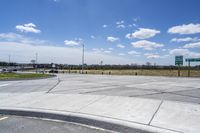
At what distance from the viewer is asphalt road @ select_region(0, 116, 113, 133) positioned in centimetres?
650

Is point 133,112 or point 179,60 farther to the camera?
point 179,60

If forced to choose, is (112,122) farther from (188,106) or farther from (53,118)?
(188,106)

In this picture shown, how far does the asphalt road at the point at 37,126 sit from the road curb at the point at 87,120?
30 centimetres

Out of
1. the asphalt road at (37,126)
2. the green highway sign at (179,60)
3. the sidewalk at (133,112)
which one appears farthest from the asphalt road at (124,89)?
the green highway sign at (179,60)

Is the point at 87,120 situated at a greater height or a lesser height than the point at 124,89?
lesser

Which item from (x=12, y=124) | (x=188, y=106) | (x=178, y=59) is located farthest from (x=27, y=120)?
(x=178, y=59)

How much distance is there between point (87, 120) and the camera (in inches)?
289

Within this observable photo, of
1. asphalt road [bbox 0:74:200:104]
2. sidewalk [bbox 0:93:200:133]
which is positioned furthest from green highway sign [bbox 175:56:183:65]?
sidewalk [bbox 0:93:200:133]

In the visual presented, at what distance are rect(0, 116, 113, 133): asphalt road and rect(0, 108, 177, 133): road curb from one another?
0.30 meters

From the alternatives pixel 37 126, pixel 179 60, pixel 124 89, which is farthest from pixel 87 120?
pixel 179 60

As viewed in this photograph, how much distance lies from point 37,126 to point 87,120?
144 cm

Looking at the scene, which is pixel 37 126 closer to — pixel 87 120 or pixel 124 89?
pixel 87 120

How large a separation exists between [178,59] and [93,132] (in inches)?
1625

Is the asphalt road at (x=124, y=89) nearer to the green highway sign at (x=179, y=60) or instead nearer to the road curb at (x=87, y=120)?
the road curb at (x=87, y=120)
